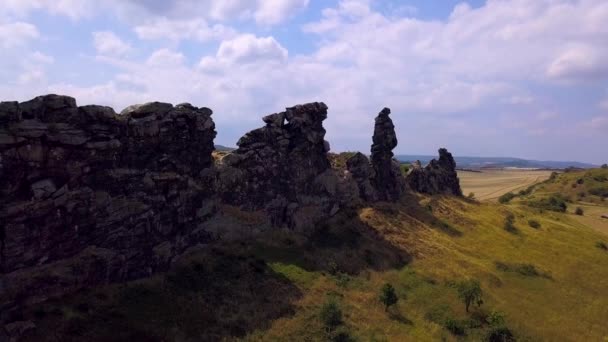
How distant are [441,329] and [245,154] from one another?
24834 mm

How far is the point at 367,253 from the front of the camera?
49969mm

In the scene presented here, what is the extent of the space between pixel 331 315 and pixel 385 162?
42744mm

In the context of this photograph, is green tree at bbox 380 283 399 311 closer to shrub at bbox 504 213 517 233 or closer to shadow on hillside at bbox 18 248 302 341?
shadow on hillside at bbox 18 248 302 341

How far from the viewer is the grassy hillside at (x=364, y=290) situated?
30328mm

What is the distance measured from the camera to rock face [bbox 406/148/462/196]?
8381 centimetres

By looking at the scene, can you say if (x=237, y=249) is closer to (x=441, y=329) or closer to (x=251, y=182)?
(x=251, y=182)

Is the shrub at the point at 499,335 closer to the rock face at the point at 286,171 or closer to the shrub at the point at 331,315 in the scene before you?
the shrub at the point at 331,315

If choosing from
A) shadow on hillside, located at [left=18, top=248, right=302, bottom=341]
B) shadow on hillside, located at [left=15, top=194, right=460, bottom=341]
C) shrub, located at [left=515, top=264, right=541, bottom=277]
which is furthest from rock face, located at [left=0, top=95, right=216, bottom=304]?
shrub, located at [left=515, top=264, right=541, bottom=277]

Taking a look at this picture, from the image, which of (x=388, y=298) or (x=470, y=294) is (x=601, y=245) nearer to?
(x=470, y=294)

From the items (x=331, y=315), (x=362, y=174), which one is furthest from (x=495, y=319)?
(x=362, y=174)

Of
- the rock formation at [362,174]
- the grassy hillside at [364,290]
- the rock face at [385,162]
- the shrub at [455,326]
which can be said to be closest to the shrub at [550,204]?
the grassy hillside at [364,290]

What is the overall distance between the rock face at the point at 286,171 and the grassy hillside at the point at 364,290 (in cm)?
309

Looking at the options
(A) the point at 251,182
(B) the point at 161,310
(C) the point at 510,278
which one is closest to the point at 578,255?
(C) the point at 510,278

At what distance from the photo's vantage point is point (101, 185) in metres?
33.1
